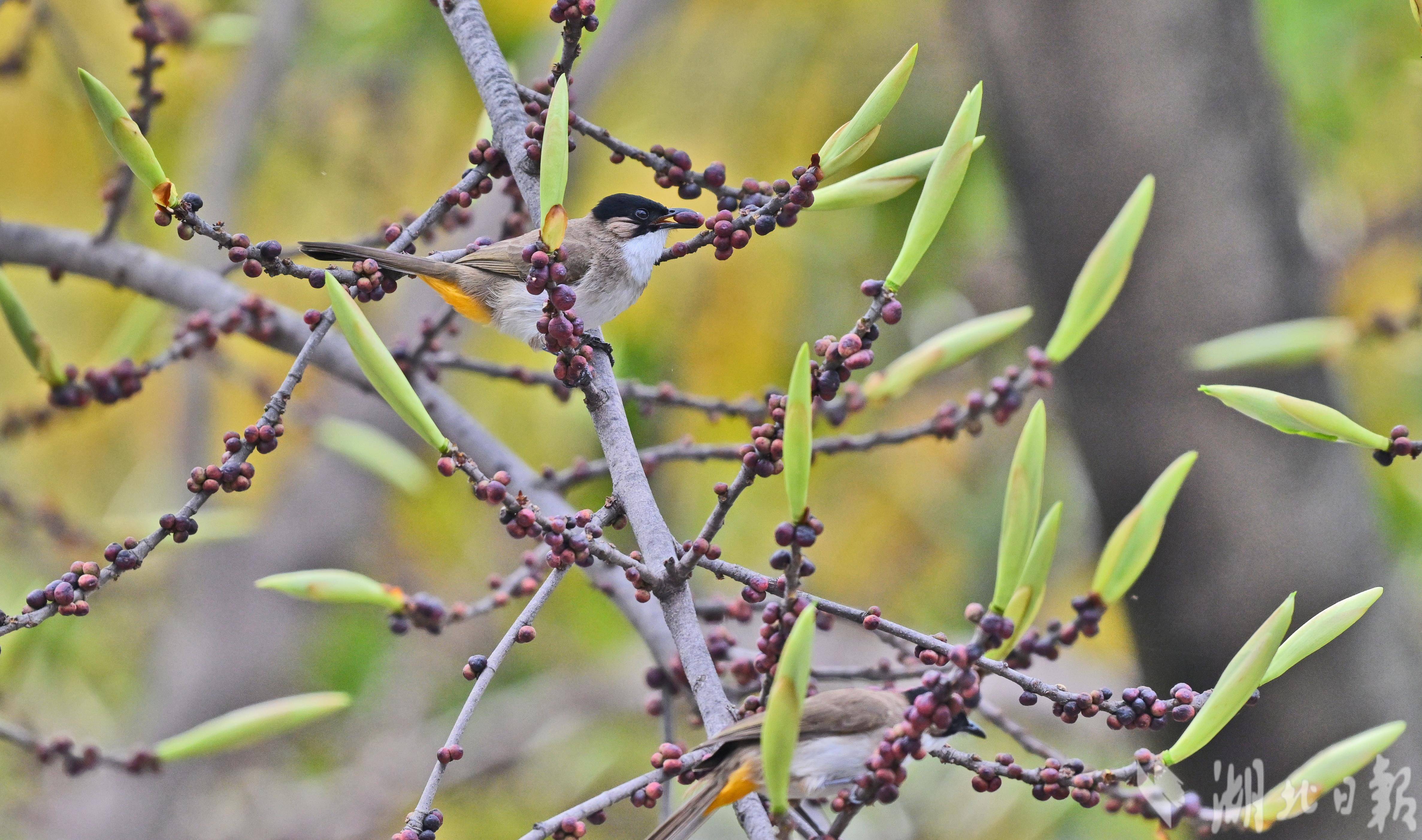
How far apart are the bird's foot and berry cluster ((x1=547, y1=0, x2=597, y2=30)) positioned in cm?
41

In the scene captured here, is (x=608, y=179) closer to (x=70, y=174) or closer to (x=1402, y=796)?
(x=70, y=174)

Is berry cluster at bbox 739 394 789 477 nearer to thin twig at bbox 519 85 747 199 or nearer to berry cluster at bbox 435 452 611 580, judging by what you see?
berry cluster at bbox 435 452 611 580

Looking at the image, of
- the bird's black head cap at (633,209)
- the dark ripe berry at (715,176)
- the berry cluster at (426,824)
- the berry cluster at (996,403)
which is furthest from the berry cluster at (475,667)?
the bird's black head cap at (633,209)

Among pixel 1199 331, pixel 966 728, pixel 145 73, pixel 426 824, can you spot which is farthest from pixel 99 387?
pixel 1199 331

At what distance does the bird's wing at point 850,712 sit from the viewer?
1843mm

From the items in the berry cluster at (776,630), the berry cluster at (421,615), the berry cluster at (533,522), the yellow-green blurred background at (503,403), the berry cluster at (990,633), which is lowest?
the berry cluster at (990,633)

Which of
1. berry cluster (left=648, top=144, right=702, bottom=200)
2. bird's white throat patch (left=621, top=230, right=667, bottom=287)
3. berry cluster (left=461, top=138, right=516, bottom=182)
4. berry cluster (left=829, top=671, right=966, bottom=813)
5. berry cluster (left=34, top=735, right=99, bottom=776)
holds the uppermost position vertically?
bird's white throat patch (left=621, top=230, right=667, bottom=287)

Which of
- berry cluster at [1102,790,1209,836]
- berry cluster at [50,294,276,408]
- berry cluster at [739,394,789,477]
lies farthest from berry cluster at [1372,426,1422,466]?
berry cluster at [50,294,276,408]

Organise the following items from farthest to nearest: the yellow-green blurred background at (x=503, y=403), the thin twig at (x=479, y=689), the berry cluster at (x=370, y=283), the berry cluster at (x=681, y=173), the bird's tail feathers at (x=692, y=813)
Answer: the yellow-green blurred background at (x=503, y=403) < the berry cluster at (x=681, y=173) < the bird's tail feathers at (x=692, y=813) < the berry cluster at (x=370, y=283) < the thin twig at (x=479, y=689)

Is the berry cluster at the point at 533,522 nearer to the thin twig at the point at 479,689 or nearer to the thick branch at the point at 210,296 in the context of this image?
the thin twig at the point at 479,689

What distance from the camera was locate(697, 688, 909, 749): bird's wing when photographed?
1.84m

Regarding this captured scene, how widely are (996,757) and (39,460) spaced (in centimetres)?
621

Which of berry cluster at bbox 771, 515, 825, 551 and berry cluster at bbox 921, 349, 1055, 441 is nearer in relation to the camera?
berry cluster at bbox 771, 515, 825, 551

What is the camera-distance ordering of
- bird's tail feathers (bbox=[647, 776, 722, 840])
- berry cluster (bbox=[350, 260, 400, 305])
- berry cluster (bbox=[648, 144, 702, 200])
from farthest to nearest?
berry cluster (bbox=[648, 144, 702, 200]) → bird's tail feathers (bbox=[647, 776, 722, 840]) → berry cluster (bbox=[350, 260, 400, 305])
